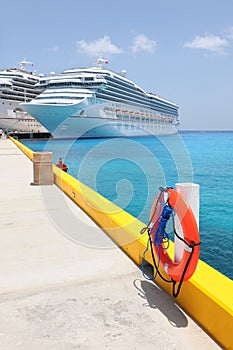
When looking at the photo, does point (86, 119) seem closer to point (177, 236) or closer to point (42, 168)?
point (42, 168)

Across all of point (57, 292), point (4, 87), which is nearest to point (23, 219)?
point (57, 292)

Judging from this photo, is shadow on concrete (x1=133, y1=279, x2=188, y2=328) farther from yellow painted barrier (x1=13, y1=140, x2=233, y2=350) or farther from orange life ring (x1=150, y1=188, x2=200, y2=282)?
orange life ring (x1=150, y1=188, x2=200, y2=282)

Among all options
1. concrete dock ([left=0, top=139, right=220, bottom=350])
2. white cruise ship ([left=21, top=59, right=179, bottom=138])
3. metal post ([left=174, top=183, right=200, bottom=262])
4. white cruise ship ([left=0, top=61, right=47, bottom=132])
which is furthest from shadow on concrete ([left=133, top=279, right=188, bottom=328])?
white cruise ship ([left=0, top=61, right=47, bottom=132])

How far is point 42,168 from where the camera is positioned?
26.8 feet

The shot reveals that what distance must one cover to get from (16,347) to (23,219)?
3198 millimetres

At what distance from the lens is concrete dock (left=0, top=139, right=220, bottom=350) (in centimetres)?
221

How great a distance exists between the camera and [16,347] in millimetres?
2139

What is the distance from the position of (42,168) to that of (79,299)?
5.74m

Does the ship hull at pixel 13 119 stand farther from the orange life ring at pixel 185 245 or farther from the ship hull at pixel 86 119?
the orange life ring at pixel 185 245

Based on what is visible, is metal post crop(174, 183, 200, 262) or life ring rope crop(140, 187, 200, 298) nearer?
life ring rope crop(140, 187, 200, 298)

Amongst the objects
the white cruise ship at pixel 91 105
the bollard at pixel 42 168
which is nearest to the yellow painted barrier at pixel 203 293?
the bollard at pixel 42 168

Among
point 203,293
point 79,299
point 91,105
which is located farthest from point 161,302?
point 91,105

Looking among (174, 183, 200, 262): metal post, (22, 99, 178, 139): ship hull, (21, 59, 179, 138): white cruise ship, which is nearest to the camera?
(174, 183, 200, 262): metal post

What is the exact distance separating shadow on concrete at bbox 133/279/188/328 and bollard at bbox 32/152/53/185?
5479 millimetres
